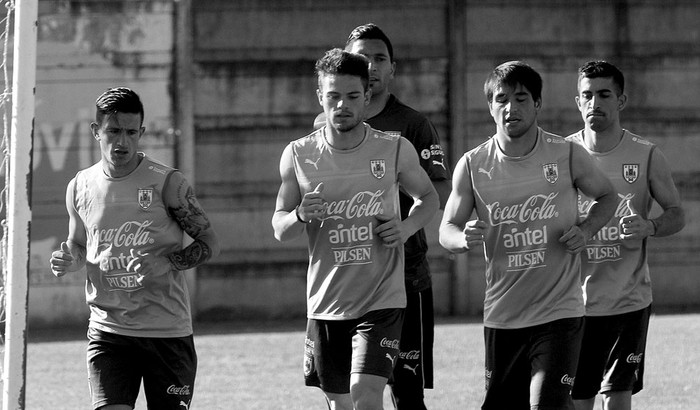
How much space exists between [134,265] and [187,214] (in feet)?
1.28

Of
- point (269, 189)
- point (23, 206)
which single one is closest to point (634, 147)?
point (23, 206)

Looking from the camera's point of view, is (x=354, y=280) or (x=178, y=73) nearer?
(x=354, y=280)

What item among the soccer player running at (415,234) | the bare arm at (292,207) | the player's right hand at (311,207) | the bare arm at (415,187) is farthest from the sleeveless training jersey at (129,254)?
the soccer player running at (415,234)

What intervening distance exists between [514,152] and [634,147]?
108 centimetres

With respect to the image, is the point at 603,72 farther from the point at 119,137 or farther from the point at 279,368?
the point at 279,368

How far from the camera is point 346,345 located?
6.38 m

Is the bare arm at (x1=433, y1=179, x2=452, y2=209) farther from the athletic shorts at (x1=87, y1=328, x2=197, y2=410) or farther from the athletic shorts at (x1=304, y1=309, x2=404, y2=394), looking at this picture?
the athletic shorts at (x1=87, y1=328, x2=197, y2=410)

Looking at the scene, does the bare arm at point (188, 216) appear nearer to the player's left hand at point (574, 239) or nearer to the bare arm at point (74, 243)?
the bare arm at point (74, 243)

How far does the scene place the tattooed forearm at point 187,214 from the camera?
6426mm

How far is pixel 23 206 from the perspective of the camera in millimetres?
6195

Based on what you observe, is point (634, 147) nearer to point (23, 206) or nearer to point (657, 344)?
point (23, 206)

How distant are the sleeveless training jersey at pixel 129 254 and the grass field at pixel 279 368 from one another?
2.92m

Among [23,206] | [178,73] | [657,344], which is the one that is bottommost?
[657,344]

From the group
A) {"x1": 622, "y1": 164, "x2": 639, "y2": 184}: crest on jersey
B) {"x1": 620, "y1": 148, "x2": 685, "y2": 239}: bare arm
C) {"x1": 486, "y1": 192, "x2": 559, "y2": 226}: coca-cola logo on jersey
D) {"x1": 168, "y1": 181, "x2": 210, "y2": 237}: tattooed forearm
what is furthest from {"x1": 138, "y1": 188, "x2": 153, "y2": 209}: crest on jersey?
{"x1": 622, "y1": 164, "x2": 639, "y2": 184}: crest on jersey
